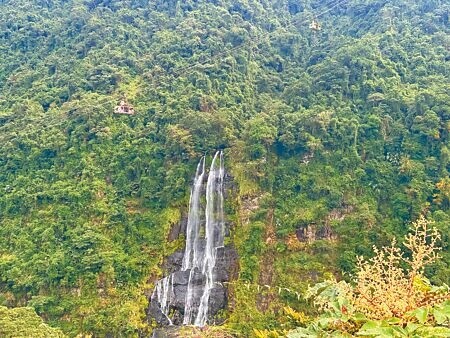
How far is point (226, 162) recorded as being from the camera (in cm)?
1992

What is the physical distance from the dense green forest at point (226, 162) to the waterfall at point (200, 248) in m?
0.52

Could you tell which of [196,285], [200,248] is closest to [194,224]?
[200,248]

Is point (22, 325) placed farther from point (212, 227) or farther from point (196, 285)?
point (212, 227)

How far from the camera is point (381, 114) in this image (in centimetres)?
1934

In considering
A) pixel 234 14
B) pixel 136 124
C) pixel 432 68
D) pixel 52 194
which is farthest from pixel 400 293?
pixel 234 14

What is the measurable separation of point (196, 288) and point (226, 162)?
214 inches

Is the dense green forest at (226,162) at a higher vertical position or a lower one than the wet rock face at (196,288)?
higher

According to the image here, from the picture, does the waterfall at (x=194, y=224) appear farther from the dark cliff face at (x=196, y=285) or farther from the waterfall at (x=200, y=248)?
the dark cliff face at (x=196, y=285)

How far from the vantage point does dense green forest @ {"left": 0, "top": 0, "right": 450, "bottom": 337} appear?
667 inches

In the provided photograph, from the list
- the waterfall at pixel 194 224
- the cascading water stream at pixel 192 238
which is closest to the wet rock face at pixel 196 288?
the cascading water stream at pixel 192 238

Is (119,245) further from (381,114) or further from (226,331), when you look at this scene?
(381,114)

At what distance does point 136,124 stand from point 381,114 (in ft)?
35.7

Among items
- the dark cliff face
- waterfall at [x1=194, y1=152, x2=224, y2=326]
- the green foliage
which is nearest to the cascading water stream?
the dark cliff face

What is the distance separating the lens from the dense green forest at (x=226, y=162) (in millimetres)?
16938
